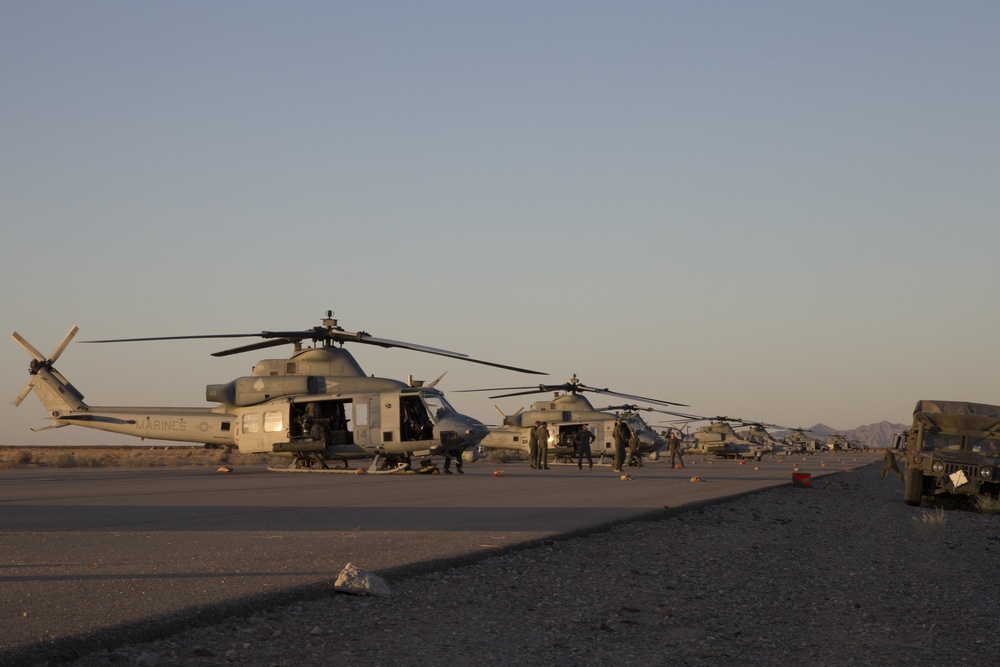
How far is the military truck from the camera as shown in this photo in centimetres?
1875

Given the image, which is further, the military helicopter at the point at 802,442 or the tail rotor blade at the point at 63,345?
the military helicopter at the point at 802,442

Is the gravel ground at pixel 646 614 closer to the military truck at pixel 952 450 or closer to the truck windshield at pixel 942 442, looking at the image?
the military truck at pixel 952 450

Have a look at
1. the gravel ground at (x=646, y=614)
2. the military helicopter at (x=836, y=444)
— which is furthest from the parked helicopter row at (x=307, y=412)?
the military helicopter at (x=836, y=444)

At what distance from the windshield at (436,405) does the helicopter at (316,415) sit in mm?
27

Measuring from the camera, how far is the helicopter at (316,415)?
89.6 ft

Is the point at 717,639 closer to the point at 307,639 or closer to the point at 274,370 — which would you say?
the point at 307,639

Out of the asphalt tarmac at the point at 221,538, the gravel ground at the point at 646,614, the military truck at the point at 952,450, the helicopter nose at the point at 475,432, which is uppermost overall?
the helicopter nose at the point at 475,432

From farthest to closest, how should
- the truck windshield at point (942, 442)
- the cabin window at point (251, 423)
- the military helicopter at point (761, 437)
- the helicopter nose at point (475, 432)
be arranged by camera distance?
the military helicopter at point (761, 437), the cabin window at point (251, 423), the helicopter nose at point (475, 432), the truck windshield at point (942, 442)

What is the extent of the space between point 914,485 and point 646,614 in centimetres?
1432

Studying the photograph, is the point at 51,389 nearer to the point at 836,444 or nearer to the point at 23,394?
the point at 23,394

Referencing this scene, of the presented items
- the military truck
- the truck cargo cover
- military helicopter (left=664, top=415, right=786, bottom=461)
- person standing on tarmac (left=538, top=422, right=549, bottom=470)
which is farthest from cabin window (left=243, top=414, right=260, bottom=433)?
military helicopter (left=664, top=415, right=786, bottom=461)

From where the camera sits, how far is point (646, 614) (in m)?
7.09

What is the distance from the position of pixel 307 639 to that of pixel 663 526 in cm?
809

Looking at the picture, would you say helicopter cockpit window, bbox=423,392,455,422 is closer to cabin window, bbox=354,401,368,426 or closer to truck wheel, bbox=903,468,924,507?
cabin window, bbox=354,401,368,426
